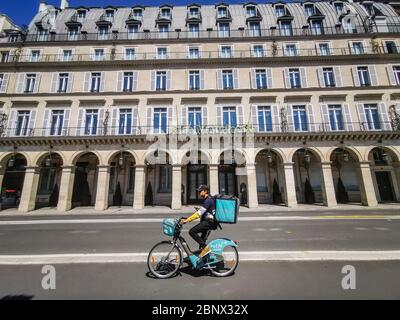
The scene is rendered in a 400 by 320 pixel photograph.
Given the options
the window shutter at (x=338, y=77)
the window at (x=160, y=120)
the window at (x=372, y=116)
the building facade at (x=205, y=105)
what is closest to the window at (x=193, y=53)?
the building facade at (x=205, y=105)

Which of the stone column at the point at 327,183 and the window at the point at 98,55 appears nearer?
the stone column at the point at 327,183

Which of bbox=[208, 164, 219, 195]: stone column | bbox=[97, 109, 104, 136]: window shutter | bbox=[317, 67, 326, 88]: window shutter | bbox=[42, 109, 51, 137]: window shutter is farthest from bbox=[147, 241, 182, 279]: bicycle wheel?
bbox=[317, 67, 326, 88]: window shutter

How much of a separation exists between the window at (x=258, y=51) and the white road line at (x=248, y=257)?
1938 centimetres

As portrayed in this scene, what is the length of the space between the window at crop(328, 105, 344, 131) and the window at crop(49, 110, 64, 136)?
2452 cm

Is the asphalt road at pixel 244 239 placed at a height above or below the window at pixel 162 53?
below

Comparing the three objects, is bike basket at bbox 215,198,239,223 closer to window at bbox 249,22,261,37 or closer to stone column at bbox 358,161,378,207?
stone column at bbox 358,161,378,207

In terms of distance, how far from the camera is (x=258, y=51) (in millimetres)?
20016

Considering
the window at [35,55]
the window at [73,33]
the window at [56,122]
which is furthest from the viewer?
the window at [73,33]

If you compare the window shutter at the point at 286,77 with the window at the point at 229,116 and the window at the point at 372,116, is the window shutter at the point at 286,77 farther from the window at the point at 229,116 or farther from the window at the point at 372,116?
the window at the point at 372,116

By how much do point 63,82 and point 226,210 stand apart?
22.4 metres

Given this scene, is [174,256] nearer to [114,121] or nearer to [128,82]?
[114,121]

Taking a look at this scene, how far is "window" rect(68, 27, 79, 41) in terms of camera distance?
68.6 feet

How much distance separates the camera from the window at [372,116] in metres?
18.0


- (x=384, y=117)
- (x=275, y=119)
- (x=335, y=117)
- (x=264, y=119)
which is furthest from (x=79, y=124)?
(x=384, y=117)
